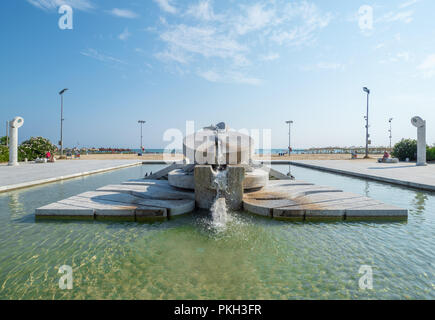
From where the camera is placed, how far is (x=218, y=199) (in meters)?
6.21

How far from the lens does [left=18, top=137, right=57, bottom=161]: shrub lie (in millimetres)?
23172

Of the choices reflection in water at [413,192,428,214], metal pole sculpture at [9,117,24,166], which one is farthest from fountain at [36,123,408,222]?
metal pole sculpture at [9,117,24,166]

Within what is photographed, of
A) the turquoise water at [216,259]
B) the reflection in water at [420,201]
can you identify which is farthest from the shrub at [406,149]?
the turquoise water at [216,259]

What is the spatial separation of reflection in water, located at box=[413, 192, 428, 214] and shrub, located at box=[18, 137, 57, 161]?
29979mm

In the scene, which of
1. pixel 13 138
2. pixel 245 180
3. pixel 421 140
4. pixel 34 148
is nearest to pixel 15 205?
pixel 245 180

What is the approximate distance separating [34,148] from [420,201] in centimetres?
3112

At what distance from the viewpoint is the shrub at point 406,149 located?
24.6 m

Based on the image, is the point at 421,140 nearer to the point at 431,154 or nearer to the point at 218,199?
the point at 431,154

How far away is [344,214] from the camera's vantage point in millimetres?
5461

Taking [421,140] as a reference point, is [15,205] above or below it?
below

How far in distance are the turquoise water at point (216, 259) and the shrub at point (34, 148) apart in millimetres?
23194
